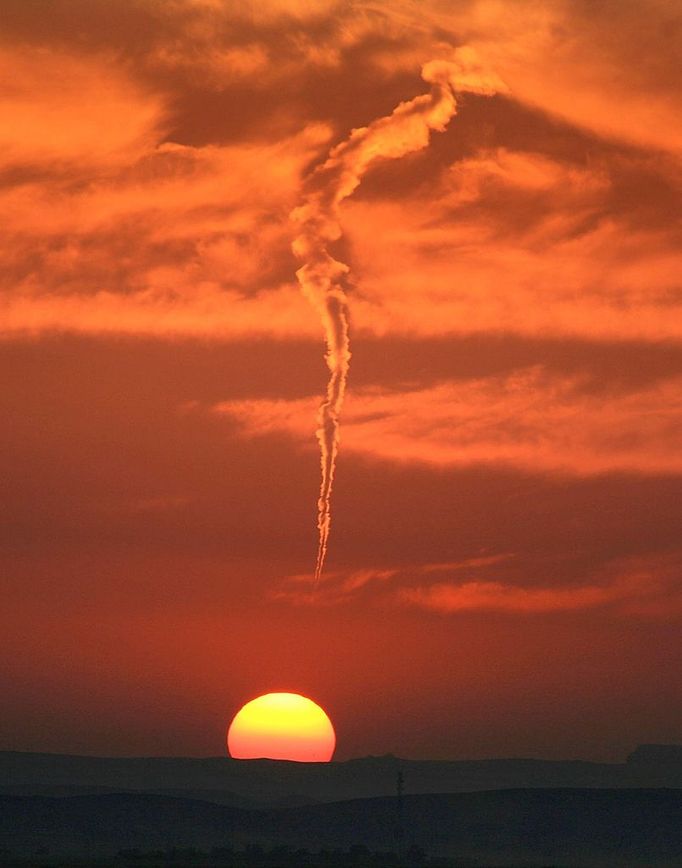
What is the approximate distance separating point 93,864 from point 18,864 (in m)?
7.63

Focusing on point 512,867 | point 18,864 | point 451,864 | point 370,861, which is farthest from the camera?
point 512,867

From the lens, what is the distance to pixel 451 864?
17562 cm

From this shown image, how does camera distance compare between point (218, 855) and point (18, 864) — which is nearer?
point (18, 864)

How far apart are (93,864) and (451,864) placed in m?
43.0

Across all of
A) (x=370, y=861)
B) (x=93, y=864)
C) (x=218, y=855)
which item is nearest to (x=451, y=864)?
(x=370, y=861)

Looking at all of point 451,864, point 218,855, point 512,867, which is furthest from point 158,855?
point 512,867

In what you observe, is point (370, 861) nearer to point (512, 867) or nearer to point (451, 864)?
point (451, 864)

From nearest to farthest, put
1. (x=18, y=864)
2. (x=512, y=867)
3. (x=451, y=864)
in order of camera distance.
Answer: (x=18, y=864), (x=451, y=864), (x=512, y=867)

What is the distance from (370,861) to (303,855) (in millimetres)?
8360

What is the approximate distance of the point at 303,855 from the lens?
167m

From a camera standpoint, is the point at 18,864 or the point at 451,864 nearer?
the point at 18,864

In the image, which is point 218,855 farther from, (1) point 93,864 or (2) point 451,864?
(2) point 451,864

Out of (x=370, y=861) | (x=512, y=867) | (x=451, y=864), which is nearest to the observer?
(x=370, y=861)

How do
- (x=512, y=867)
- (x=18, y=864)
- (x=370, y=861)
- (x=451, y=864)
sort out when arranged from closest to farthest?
(x=18, y=864)
(x=370, y=861)
(x=451, y=864)
(x=512, y=867)
